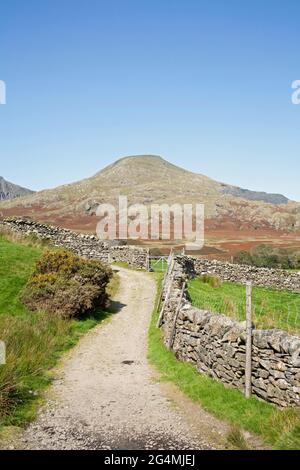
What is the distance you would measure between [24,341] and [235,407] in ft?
21.3

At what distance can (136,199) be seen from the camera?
13250 cm

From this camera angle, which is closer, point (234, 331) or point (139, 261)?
point (234, 331)

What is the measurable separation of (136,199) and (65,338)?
118 metres

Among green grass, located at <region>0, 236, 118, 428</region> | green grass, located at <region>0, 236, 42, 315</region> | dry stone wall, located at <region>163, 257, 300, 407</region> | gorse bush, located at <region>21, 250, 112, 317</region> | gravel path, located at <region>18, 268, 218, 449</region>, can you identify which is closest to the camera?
gravel path, located at <region>18, 268, 218, 449</region>

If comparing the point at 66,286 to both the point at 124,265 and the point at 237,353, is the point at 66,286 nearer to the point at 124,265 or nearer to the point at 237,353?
the point at 237,353

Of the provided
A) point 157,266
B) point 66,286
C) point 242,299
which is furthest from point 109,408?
point 157,266

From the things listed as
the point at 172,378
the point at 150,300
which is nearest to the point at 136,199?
the point at 150,300

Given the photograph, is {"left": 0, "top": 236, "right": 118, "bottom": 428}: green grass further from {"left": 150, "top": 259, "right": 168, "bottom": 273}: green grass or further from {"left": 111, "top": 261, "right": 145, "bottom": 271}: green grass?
{"left": 150, "top": 259, "right": 168, "bottom": 273}: green grass

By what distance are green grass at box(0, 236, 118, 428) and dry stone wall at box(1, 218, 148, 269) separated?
1180 cm

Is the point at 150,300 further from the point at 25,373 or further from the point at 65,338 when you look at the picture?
the point at 25,373

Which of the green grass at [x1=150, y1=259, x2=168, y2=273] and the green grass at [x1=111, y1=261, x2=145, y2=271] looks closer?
the green grass at [x1=150, y1=259, x2=168, y2=273]

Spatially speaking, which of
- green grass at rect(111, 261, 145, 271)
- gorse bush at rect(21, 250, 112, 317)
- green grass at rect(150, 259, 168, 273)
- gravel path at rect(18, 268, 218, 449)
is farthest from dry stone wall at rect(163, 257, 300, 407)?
green grass at rect(111, 261, 145, 271)

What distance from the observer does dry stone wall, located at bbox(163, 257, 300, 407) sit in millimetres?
8625

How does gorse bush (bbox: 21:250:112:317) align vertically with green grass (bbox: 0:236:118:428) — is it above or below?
above
